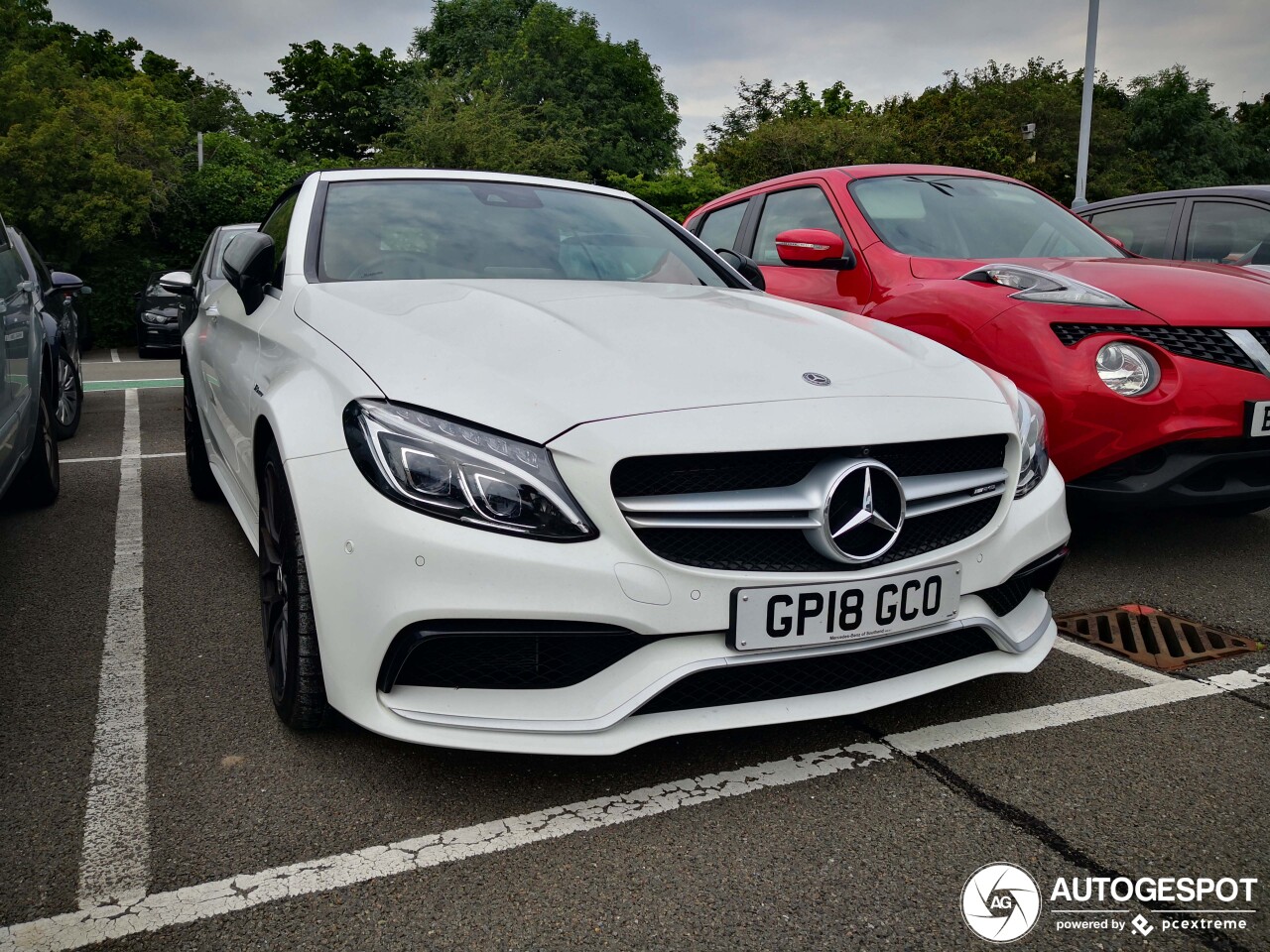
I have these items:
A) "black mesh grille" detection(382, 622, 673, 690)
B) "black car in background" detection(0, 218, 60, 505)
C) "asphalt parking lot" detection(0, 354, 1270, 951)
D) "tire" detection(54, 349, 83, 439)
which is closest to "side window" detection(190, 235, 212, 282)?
"tire" detection(54, 349, 83, 439)

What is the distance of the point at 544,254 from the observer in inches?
133

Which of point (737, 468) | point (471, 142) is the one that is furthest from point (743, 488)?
point (471, 142)

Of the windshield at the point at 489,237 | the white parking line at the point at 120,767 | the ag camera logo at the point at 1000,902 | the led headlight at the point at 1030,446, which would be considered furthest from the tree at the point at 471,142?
the ag camera logo at the point at 1000,902

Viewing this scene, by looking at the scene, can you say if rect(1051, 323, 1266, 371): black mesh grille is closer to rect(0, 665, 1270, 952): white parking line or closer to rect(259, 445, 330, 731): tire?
rect(0, 665, 1270, 952): white parking line

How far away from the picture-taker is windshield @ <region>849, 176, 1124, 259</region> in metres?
4.58

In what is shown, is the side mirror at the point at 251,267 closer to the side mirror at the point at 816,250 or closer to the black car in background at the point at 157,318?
the side mirror at the point at 816,250

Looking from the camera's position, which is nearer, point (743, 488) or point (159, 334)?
point (743, 488)

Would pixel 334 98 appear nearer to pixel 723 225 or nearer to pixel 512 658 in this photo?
pixel 723 225

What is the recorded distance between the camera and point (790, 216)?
17.2 ft

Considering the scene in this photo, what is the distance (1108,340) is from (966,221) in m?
1.36

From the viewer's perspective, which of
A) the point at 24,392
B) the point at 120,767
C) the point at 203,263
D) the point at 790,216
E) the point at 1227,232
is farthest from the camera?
the point at 203,263

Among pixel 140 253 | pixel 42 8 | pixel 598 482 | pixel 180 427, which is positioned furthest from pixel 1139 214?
pixel 42 8

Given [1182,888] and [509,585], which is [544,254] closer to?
[509,585]

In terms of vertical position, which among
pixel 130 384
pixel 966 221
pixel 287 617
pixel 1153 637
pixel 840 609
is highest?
pixel 966 221
